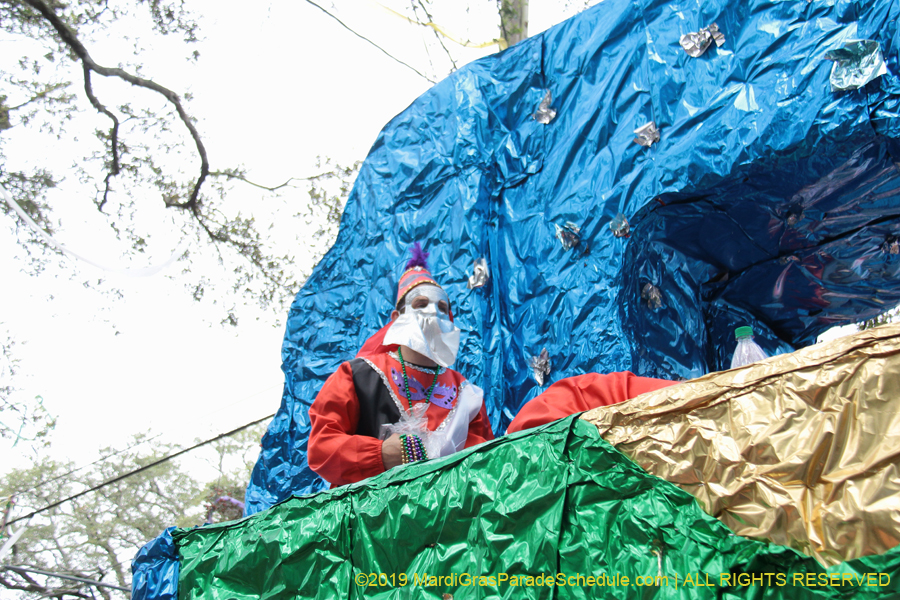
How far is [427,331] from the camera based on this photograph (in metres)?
2.41

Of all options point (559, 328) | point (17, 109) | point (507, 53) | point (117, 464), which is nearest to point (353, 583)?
point (559, 328)

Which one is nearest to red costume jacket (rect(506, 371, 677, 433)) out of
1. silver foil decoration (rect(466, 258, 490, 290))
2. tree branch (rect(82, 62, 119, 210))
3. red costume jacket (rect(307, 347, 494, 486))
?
red costume jacket (rect(307, 347, 494, 486))

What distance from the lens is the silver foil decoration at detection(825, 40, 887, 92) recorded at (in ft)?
6.33

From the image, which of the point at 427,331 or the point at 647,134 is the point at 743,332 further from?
the point at 427,331

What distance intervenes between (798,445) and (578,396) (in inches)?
29.1

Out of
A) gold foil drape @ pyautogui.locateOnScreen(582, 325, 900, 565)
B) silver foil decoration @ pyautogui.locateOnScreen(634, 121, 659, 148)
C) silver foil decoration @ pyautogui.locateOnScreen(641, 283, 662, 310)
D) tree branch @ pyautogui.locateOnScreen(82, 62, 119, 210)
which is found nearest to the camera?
gold foil drape @ pyautogui.locateOnScreen(582, 325, 900, 565)

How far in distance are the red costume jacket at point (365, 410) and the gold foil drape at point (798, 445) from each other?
108cm

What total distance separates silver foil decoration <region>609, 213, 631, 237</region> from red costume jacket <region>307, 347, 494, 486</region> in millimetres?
781

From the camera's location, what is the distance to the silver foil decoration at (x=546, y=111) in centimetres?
287

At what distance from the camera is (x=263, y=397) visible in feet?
21.0

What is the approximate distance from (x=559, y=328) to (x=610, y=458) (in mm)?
1502

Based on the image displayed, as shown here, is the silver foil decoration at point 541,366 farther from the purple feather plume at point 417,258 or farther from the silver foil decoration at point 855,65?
the silver foil decoration at point 855,65

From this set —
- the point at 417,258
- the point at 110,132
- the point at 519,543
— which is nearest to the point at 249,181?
the point at 110,132

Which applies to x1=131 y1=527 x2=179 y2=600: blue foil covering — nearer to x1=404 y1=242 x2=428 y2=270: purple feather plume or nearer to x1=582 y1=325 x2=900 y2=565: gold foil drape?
x1=582 y1=325 x2=900 y2=565: gold foil drape
